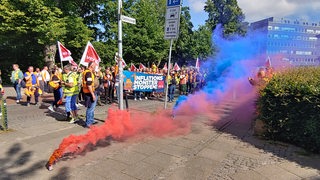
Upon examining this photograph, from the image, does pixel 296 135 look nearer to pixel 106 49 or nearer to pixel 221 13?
pixel 106 49

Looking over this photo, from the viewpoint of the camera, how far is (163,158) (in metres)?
5.32

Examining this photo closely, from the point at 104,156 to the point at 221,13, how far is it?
3786 cm

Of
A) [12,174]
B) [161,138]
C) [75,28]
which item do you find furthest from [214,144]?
[75,28]

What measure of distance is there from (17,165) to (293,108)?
559cm

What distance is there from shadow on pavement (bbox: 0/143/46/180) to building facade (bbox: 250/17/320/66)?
9449 millimetres

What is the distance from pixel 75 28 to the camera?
22.1 m

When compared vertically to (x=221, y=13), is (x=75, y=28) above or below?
below

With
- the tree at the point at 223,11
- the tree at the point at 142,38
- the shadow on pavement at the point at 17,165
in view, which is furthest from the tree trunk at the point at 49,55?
the tree at the point at 223,11

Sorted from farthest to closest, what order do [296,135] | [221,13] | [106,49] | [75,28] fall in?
[221,13], [106,49], [75,28], [296,135]

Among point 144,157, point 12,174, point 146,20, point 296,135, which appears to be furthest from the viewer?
point 146,20

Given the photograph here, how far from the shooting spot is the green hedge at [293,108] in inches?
217

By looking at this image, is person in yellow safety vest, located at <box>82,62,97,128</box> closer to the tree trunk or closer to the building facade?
the building facade

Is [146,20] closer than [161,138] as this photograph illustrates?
No

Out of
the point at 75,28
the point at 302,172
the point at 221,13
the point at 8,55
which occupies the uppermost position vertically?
the point at 221,13
